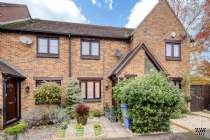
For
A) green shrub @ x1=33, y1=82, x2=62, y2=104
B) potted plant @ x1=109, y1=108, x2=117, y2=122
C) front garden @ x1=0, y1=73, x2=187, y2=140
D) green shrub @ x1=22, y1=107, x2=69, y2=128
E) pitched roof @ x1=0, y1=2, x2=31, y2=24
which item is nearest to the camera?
front garden @ x1=0, y1=73, x2=187, y2=140

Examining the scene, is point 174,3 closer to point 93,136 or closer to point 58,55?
point 58,55

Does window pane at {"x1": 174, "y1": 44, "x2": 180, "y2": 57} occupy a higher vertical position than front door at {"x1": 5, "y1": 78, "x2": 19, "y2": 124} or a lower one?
higher

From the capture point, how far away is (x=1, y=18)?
44.2 feet

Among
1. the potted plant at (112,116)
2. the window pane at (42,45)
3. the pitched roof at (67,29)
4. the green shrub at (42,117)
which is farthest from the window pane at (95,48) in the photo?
the green shrub at (42,117)

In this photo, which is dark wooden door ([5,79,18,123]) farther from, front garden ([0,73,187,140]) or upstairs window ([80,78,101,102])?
upstairs window ([80,78,101,102])

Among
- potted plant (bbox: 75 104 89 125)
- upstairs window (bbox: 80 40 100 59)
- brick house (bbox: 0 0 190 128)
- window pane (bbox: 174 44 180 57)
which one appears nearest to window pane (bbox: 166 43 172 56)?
brick house (bbox: 0 0 190 128)

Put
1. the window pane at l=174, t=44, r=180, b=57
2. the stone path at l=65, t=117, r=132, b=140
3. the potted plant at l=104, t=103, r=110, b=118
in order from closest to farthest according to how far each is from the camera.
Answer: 1. the stone path at l=65, t=117, r=132, b=140
2. the potted plant at l=104, t=103, r=110, b=118
3. the window pane at l=174, t=44, r=180, b=57

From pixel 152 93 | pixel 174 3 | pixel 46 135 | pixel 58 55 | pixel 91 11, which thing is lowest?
pixel 46 135

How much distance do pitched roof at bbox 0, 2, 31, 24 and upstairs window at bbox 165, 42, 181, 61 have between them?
41.0 ft

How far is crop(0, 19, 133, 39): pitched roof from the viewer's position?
12519 millimetres

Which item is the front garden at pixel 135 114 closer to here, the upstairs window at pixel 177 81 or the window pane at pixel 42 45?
the window pane at pixel 42 45

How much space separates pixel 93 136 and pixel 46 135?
229 cm

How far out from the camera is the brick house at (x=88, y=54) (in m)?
12.2

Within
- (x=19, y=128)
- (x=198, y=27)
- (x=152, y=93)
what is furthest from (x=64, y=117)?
(x=198, y=27)
